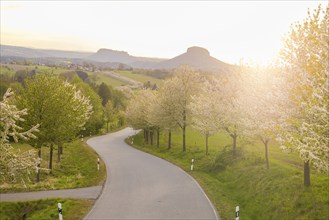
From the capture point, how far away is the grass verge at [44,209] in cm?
1434

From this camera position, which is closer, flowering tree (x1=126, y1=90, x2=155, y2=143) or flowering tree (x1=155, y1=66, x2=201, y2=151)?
flowering tree (x1=155, y1=66, x2=201, y2=151)

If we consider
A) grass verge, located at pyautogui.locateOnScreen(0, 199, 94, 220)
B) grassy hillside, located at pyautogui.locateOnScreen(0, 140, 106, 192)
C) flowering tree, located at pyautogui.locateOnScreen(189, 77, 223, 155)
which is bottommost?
grassy hillside, located at pyautogui.locateOnScreen(0, 140, 106, 192)

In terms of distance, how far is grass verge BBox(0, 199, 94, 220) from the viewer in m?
14.3

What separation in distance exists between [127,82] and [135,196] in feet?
552

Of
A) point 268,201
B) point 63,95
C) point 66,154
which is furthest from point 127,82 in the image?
point 268,201

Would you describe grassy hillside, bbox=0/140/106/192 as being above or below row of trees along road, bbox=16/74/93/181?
below

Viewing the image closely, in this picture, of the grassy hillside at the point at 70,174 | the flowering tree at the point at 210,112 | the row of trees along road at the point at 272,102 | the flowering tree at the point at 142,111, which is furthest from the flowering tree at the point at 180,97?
the grassy hillside at the point at 70,174

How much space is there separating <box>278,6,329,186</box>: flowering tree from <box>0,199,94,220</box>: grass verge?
10.2 metres

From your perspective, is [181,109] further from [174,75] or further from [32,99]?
[32,99]

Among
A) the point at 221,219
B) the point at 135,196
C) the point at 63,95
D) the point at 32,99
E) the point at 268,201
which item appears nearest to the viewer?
the point at 221,219

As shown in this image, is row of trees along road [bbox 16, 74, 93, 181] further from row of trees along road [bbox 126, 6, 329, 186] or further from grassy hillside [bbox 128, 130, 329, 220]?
row of trees along road [bbox 126, 6, 329, 186]

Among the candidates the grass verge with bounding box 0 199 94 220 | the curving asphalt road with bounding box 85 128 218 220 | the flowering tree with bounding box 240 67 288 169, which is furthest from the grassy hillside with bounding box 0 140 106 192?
the flowering tree with bounding box 240 67 288 169

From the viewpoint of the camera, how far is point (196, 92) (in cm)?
3456

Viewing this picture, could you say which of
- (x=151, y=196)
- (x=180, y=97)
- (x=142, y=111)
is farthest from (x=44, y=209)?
(x=142, y=111)
